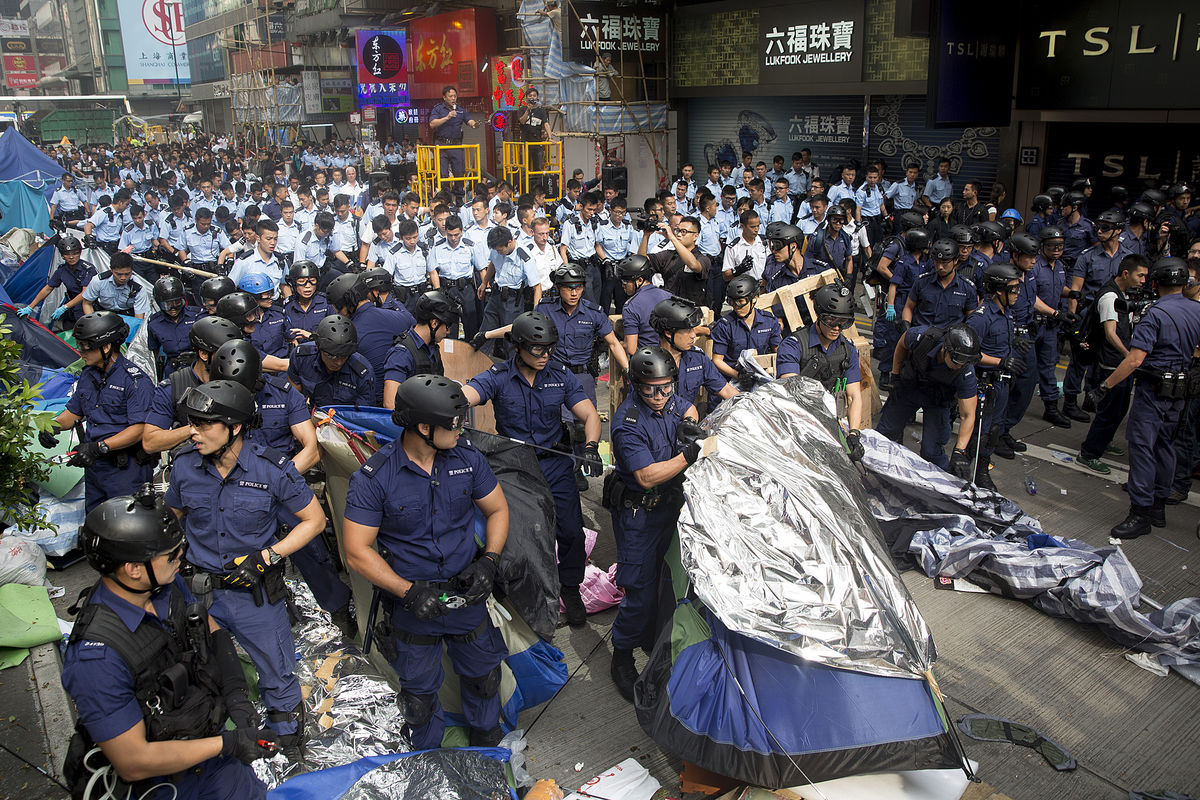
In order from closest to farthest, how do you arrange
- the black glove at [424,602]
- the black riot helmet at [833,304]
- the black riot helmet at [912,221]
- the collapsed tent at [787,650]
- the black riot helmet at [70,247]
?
the collapsed tent at [787,650] < the black glove at [424,602] < the black riot helmet at [833,304] < the black riot helmet at [912,221] < the black riot helmet at [70,247]

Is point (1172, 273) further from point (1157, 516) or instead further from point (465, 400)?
point (465, 400)

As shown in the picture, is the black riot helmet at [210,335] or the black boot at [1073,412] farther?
the black boot at [1073,412]

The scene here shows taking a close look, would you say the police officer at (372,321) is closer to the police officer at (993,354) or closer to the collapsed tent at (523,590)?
the collapsed tent at (523,590)

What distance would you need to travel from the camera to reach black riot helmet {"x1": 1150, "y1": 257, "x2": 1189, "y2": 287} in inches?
261

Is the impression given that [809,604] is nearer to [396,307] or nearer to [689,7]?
[396,307]

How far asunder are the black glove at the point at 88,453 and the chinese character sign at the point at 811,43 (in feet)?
51.9

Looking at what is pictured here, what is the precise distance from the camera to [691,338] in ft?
19.8

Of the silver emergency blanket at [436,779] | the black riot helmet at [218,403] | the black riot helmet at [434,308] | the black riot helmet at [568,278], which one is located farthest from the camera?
the black riot helmet at [568,278]

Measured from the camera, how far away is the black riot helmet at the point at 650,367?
4.73 meters

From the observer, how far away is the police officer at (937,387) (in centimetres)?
650

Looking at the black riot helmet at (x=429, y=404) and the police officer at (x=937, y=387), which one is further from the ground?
the black riot helmet at (x=429, y=404)

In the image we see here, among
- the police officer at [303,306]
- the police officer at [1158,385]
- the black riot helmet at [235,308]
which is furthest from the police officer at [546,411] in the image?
the police officer at [1158,385]

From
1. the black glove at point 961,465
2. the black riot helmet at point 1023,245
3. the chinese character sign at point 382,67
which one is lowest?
the black glove at point 961,465

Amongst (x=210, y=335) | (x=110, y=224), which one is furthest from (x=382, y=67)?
(x=210, y=335)
